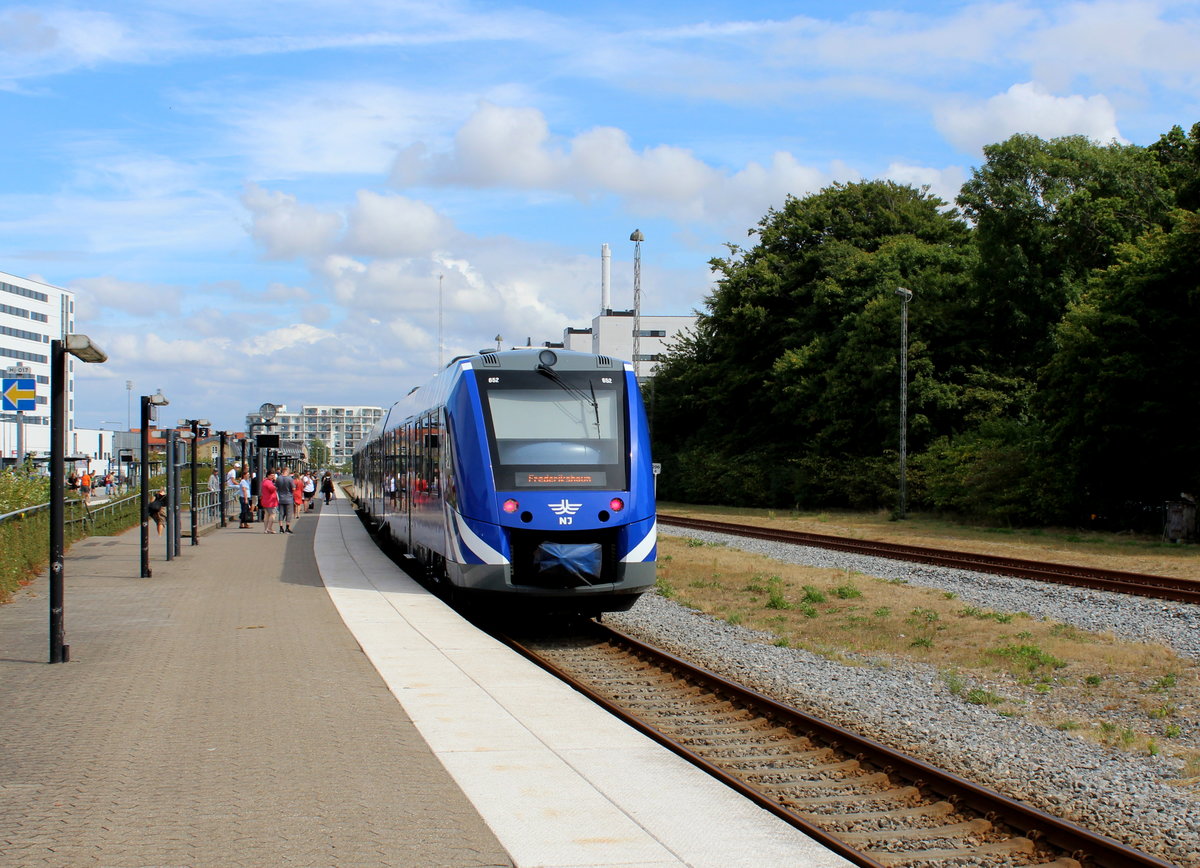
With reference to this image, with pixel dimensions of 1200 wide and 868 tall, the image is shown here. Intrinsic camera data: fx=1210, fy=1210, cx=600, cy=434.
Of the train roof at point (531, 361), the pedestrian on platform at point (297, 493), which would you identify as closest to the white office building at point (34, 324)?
the pedestrian on platform at point (297, 493)

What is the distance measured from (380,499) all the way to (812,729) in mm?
19818

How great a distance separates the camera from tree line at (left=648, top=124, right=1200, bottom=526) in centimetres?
3164

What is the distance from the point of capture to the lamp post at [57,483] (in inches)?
389

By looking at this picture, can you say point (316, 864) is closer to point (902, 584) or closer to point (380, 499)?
point (902, 584)

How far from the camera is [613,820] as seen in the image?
5914mm

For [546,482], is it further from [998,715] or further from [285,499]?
[285,499]

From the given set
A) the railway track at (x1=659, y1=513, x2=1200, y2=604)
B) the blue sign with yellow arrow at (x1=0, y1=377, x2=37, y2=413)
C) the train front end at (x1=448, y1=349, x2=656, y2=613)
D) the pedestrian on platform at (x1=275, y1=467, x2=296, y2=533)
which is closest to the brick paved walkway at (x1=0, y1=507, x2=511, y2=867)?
the train front end at (x1=448, y1=349, x2=656, y2=613)

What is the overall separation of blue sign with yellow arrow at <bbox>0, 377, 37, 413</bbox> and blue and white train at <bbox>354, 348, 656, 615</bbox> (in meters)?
6.86

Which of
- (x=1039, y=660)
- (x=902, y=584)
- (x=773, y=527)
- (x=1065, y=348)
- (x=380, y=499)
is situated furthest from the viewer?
(x=773, y=527)

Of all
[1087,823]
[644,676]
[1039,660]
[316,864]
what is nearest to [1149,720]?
[1039,660]

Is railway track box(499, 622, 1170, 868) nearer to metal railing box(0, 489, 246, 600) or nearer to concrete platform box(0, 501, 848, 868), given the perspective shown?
concrete platform box(0, 501, 848, 868)

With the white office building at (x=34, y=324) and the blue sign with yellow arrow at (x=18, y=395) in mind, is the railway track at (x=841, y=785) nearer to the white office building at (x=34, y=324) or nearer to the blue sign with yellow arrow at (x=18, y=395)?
the blue sign with yellow arrow at (x=18, y=395)

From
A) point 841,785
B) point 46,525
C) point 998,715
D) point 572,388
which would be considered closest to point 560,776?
point 841,785

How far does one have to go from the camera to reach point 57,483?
9.98 meters
